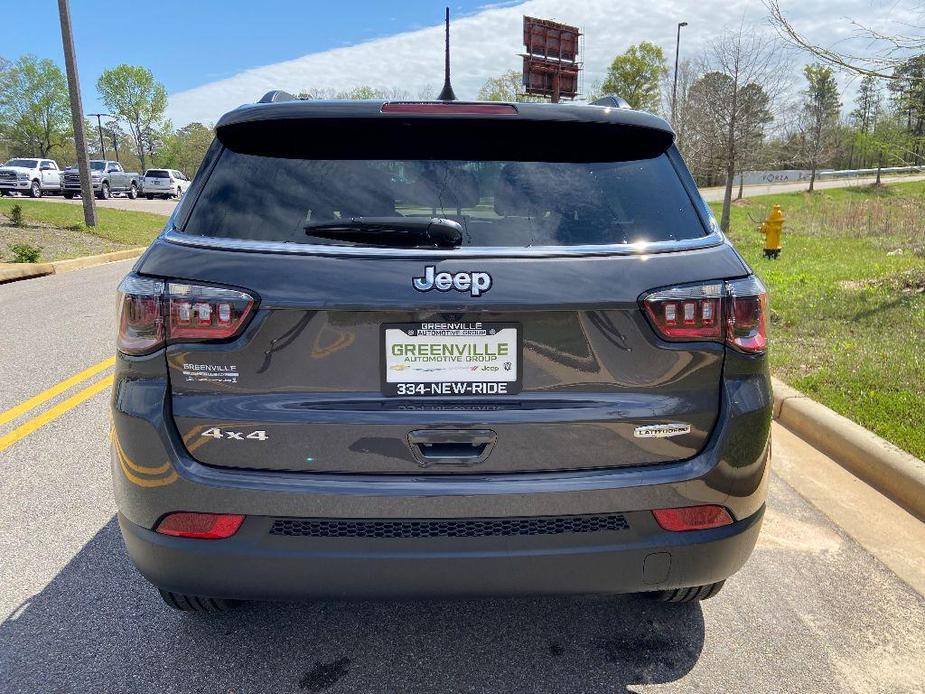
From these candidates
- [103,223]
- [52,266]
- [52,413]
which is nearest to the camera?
[52,413]

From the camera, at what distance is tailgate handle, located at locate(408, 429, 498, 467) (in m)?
2.01

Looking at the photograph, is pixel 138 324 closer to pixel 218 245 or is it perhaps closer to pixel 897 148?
pixel 218 245

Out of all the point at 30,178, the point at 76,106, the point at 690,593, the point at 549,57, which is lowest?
the point at 690,593

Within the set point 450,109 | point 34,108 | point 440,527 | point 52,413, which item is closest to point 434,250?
point 450,109

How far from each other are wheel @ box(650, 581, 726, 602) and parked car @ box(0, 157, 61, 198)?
39.9 metres

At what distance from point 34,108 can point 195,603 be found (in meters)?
85.4

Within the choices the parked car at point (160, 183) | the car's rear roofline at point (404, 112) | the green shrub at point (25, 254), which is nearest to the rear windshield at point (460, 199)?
the car's rear roofline at point (404, 112)

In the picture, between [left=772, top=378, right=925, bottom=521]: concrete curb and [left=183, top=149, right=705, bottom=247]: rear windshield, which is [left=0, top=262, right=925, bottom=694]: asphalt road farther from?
[left=183, top=149, right=705, bottom=247]: rear windshield

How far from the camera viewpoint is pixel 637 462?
2074 millimetres

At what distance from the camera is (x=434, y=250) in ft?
6.74

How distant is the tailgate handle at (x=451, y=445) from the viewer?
2.01m

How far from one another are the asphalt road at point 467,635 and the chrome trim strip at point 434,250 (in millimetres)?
1174

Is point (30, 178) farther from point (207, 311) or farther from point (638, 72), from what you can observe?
point (638, 72)

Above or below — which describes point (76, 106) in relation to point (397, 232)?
above
